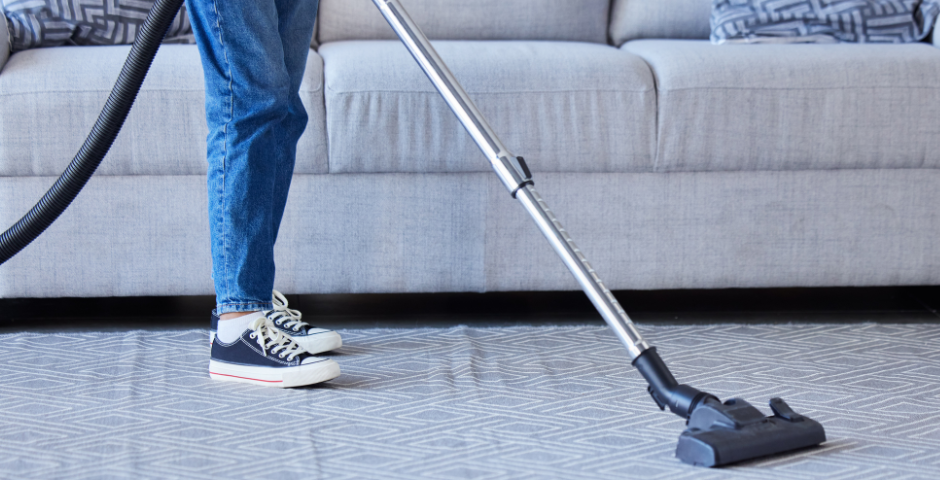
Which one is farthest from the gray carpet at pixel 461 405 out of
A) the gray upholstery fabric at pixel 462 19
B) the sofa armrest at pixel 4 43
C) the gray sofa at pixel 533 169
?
the gray upholstery fabric at pixel 462 19

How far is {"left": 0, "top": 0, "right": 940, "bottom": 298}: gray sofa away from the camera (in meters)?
1.52

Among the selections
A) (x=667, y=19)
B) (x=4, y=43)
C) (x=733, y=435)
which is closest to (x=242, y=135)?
(x=4, y=43)

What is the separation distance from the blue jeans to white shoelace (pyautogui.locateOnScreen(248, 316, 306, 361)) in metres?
0.03

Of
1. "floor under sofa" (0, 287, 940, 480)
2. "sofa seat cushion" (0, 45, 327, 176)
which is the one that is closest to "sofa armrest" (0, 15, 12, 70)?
"sofa seat cushion" (0, 45, 327, 176)

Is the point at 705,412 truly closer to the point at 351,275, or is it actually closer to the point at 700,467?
the point at 700,467

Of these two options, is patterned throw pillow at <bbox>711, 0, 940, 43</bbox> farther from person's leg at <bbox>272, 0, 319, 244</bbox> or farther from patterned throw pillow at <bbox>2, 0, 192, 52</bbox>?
patterned throw pillow at <bbox>2, 0, 192, 52</bbox>

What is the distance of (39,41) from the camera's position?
5.51ft

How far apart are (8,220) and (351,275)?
0.56m

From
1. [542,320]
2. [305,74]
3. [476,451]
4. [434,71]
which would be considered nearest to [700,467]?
[476,451]

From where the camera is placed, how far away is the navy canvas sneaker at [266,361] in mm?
1257

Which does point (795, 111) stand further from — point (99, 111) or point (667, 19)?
point (99, 111)

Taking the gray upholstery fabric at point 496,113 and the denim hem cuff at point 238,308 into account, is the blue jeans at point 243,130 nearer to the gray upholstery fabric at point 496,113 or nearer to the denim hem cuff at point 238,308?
the denim hem cuff at point 238,308

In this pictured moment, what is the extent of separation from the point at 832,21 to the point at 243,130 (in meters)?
1.26

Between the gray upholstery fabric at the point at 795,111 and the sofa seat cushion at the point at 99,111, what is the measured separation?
2.02 ft
